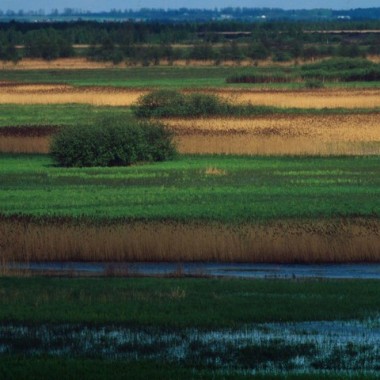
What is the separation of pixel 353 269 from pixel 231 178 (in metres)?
12.5

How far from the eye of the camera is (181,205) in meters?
27.0

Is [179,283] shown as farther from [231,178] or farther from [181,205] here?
[231,178]

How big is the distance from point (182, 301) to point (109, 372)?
428 centimetres

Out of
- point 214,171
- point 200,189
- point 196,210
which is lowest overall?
point 214,171

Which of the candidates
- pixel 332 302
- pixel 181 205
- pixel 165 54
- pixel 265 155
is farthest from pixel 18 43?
pixel 332 302

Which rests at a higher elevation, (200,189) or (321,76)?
(200,189)

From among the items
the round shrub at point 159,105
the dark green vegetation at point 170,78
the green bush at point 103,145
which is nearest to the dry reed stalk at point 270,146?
the green bush at point 103,145

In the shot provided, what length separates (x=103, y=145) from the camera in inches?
1446

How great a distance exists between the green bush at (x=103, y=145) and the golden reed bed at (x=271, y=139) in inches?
129

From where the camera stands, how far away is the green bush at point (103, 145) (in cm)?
3650

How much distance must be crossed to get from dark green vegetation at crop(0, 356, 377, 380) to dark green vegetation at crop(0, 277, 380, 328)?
2356 mm

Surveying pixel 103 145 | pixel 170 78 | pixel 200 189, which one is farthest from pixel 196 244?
pixel 170 78

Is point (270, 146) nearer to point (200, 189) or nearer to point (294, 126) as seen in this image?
point (294, 126)

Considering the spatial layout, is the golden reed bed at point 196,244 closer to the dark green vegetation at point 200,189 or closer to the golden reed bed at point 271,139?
the dark green vegetation at point 200,189
